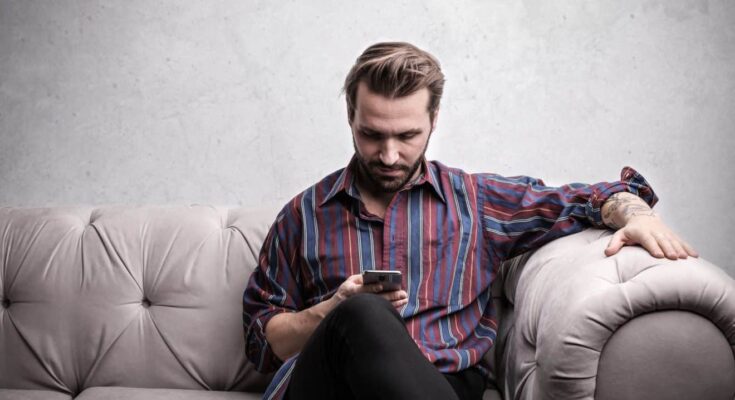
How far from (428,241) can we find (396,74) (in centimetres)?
35

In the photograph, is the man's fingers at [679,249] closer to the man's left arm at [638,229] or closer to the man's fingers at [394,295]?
the man's left arm at [638,229]

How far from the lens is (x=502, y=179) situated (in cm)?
165

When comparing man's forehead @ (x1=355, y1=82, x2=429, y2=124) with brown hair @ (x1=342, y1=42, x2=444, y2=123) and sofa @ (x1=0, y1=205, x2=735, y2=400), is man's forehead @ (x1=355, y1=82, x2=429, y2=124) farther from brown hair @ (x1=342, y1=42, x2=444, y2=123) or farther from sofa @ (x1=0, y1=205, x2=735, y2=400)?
sofa @ (x1=0, y1=205, x2=735, y2=400)

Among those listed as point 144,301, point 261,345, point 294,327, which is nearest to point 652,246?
point 294,327

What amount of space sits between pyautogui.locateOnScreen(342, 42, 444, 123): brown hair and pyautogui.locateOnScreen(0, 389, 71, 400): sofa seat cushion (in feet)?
3.06

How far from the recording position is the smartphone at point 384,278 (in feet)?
4.25

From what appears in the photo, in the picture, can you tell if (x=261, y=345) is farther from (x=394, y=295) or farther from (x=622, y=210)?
(x=622, y=210)

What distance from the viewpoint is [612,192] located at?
4.94ft

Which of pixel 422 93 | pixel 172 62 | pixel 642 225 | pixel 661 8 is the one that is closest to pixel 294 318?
pixel 422 93

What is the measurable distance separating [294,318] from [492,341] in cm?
42

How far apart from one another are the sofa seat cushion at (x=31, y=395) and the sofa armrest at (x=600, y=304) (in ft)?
3.53

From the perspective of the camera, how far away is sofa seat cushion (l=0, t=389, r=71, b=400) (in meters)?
1.70

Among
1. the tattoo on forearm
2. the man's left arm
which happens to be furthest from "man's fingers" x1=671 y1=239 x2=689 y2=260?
the tattoo on forearm

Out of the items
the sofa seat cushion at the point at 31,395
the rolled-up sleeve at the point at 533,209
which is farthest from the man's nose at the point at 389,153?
the sofa seat cushion at the point at 31,395
